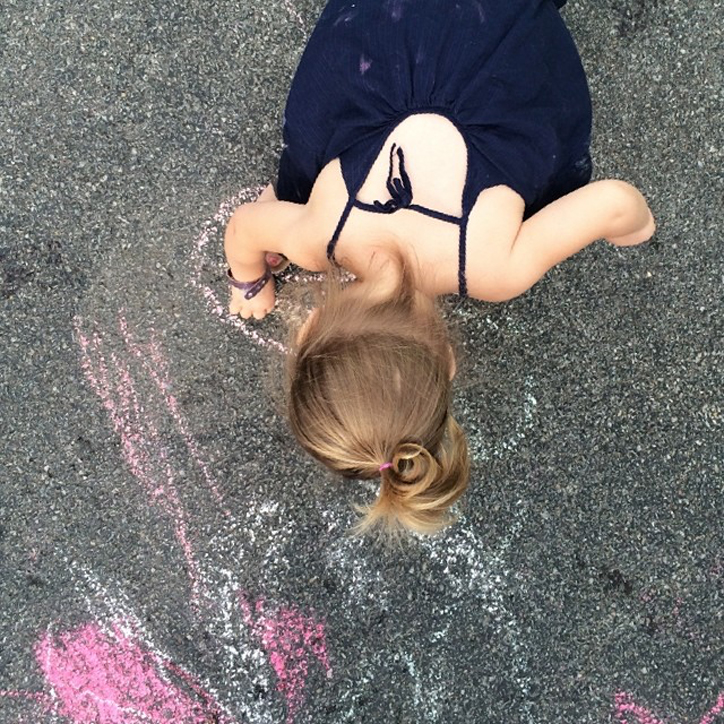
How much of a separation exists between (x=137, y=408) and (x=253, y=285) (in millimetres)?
428

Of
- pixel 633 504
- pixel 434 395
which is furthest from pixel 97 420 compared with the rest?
pixel 633 504

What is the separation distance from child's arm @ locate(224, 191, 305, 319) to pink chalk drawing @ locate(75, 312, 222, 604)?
10.5 inches

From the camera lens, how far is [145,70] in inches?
69.1

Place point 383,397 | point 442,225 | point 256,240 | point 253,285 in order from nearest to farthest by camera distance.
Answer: point 383,397, point 442,225, point 256,240, point 253,285

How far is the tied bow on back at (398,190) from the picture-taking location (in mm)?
1267

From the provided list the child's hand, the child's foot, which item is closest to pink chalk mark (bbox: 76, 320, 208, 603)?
the child's hand

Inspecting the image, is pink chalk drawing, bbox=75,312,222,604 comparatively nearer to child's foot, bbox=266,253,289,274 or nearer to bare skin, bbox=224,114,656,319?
child's foot, bbox=266,253,289,274

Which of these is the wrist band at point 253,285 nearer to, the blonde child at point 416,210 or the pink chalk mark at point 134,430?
the blonde child at point 416,210

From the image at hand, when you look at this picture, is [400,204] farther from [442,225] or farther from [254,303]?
[254,303]

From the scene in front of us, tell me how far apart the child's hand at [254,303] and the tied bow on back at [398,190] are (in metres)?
0.51

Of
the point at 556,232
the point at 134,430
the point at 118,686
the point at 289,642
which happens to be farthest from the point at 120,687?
the point at 556,232

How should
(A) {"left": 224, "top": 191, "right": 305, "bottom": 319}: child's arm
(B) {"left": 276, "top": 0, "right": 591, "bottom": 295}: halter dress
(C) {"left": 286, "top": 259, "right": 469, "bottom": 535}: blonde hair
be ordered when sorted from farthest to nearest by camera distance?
(A) {"left": 224, "top": 191, "right": 305, "bottom": 319}: child's arm, (B) {"left": 276, "top": 0, "right": 591, "bottom": 295}: halter dress, (C) {"left": 286, "top": 259, "right": 469, "bottom": 535}: blonde hair

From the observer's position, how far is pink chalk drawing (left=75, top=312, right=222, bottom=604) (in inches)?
68.1

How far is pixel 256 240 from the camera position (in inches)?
59.1
